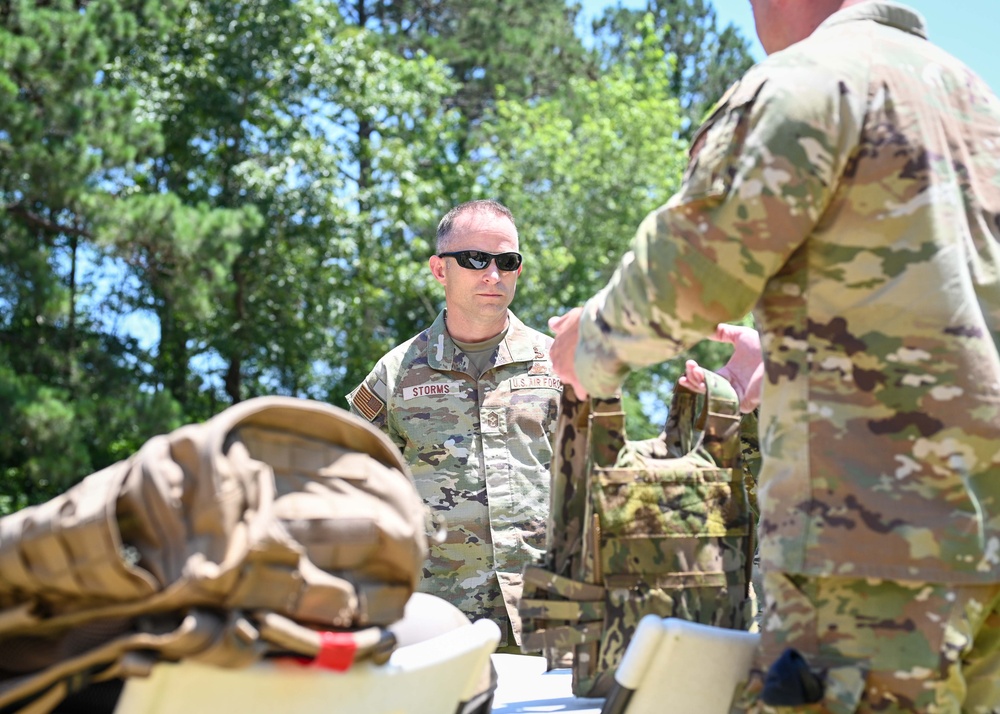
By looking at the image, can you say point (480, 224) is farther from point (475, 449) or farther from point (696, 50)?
point (696, 50)

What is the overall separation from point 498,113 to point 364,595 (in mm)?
26315

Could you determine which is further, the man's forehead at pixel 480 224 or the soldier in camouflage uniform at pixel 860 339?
the man's forehead at pixel 480 224

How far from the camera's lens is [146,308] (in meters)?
21.7

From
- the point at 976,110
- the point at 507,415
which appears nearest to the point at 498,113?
the point at 507,415

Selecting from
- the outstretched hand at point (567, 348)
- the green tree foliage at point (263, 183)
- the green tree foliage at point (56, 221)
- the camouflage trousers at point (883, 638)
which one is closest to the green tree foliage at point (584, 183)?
the green tree foliage at point (263, 183)

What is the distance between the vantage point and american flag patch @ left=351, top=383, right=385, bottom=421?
4.72 meters

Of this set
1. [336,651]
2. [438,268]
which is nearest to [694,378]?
[336,651]

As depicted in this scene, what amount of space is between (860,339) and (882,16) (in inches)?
24.7

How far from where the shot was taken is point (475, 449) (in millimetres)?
4660

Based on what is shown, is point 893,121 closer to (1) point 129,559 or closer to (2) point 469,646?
(2) point 469,646

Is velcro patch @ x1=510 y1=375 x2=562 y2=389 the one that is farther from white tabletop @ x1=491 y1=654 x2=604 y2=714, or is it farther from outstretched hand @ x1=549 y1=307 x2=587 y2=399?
outstretched hand @ x1=549 y1=307 x2=587 y2=399

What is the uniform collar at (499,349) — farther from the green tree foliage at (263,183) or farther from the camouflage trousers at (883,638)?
the green tree foliage at (263,183)

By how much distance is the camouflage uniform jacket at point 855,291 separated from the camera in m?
2.22

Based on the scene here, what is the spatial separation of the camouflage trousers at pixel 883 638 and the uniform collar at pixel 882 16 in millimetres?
998
